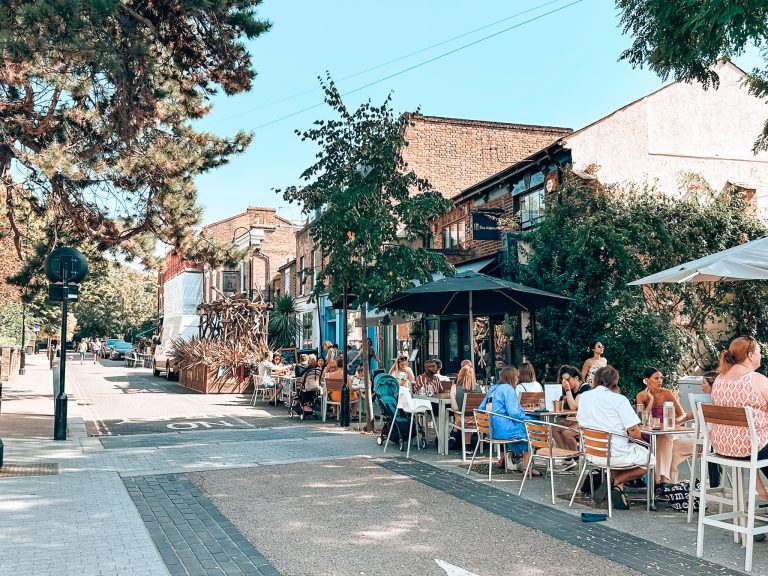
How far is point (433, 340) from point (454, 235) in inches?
133

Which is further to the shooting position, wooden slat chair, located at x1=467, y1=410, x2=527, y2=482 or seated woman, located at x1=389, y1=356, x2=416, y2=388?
seated woman, located at x1=389, y1=356, x2=416, y2=388

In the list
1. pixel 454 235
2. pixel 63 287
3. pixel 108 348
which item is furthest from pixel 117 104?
pixel 108 348

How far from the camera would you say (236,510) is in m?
6.86

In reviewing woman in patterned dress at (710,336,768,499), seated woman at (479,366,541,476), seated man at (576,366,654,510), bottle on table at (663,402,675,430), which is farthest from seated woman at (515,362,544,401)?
woman in patterned dress at (710,336,768,499)

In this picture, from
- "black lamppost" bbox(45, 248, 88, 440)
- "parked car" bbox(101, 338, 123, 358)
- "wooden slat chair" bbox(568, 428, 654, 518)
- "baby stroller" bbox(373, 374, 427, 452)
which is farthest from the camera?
"parked car" bbox(101, 338, 123, 358)

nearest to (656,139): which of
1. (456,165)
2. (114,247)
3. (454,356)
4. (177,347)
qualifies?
(454,356)

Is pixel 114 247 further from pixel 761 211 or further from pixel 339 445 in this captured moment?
pixel 761 211

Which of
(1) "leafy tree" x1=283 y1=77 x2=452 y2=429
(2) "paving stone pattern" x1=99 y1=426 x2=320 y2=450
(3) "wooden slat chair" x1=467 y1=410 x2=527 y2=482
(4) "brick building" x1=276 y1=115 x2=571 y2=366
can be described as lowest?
(2) "paving stone pattern" x1=99 y1=426 x2=320 y2=450

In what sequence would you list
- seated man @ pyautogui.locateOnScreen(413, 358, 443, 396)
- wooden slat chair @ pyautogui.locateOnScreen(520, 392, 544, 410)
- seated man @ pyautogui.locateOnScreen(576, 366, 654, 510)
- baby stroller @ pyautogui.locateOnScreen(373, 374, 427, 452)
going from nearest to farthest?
seated man @ pyautogui.locateOnScreen(576, 366, 654, 510) < wooden slat chair @ pyautogui.locateOnScreen(520, 392, 544, 410) < baby stroller @ pyautogui.locateOnScreen(373, 374, 427, 452) < seated man @ pyautogui.locateOnScreen(413, 358, 443, 396)

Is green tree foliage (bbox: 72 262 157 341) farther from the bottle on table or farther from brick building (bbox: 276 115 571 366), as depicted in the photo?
the bottle on table

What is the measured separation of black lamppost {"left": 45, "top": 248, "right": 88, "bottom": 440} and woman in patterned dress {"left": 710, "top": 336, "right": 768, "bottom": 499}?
31.5 ft

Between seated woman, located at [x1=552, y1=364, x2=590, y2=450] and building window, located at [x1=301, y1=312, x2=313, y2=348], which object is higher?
building window, located at [x1=301, y1=312, x2=313, y2=348]

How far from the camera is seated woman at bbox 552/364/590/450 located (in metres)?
8.45

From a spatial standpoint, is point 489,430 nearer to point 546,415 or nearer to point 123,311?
point 546,415
